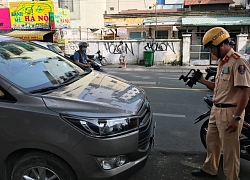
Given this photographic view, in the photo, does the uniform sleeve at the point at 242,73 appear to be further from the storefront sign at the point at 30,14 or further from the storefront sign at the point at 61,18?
the storefront sign at the point at 61,18

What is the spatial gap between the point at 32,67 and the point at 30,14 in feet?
66.0

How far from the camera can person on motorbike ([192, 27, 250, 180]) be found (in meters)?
2.41

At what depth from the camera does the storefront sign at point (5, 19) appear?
69.7 ft

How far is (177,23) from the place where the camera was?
2416cm

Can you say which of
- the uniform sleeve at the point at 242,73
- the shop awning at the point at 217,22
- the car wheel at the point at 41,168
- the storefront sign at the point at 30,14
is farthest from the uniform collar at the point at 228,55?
the storefront sign at the point at 30,14

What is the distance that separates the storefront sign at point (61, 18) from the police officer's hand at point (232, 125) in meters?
20.6

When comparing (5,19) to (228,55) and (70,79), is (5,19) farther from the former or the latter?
(228,55)

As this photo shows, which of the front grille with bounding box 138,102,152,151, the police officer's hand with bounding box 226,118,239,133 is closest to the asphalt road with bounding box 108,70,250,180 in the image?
the front grille with bounding box 138,102,152,151

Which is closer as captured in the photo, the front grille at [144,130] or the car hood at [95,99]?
the car hood at [95,99]

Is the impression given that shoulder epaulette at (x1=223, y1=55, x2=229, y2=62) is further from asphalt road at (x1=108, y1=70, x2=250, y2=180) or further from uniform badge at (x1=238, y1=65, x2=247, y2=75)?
asphalt road at (x1=108, y1=70, x2=250, y2=180)

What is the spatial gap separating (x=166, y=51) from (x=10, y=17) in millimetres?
13970

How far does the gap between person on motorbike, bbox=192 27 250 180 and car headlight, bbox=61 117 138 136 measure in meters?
1.10

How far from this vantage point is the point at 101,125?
2.23 m

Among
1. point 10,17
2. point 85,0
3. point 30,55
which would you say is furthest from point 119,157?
point 85,0
